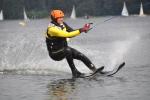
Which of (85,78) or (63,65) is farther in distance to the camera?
(63,65)

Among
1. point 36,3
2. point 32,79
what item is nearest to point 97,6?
point 36,3

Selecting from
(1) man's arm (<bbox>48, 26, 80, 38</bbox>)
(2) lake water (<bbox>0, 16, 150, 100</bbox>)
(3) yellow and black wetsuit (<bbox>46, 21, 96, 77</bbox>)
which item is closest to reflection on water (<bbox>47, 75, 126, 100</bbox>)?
(2) lake water (<bbox>0, 16, 150, 100</bbox>)

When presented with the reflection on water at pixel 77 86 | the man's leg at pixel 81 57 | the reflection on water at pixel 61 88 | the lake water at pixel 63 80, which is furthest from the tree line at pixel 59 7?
the reflection on water at pixel 61 88

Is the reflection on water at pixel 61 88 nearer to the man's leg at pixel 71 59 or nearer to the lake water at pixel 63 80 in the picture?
the lake water at pixel 63 80

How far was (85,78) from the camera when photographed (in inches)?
578

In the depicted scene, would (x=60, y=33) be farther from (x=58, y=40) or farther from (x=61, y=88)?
(x=61, y=88)

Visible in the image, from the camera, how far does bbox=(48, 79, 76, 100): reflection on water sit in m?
11.9

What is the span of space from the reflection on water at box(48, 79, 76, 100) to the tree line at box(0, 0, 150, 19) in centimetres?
8932

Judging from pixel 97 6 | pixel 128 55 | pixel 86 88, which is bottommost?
pixel 97 6

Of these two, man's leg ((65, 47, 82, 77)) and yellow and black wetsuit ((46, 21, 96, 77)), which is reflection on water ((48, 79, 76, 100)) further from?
yellow and black wetsuit ((46, 21, 96, 77))

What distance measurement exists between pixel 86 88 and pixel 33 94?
118 centimetres

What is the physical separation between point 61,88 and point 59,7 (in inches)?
4285

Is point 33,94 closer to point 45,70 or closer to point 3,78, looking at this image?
point 3,78

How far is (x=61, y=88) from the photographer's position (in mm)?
13047
